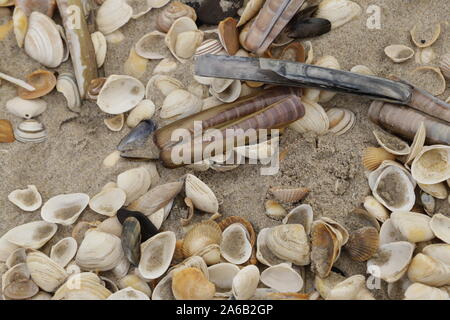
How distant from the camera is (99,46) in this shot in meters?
2.85

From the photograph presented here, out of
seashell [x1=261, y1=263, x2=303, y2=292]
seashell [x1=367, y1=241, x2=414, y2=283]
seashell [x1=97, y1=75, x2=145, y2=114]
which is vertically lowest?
seashell [x1=261, y1=263, x2=303, y2=292]

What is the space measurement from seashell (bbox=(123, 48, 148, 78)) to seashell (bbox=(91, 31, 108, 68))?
131mm

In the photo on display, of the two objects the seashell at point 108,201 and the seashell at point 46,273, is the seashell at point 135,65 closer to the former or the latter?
the seashell at point 108,201

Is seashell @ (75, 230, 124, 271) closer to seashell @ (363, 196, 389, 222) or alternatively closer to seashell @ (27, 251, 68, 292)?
seashell @ (27, 251, 68, 292)

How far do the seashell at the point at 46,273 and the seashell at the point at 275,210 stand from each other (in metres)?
0.93

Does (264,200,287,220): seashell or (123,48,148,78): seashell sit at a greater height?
(123,48,148,78): seashell

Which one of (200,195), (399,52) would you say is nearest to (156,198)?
(200,195)

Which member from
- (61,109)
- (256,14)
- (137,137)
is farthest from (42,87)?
(256,14)

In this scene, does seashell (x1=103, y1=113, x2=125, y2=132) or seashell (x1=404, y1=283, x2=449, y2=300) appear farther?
seashell (x1=103, y1=113, x2=125, y2=132)

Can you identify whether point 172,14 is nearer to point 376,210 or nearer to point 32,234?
point 32,234

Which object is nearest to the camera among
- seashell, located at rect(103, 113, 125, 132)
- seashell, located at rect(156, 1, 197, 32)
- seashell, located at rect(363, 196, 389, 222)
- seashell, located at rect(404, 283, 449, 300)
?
seashell, located at rect(404, 283, 449, 300)

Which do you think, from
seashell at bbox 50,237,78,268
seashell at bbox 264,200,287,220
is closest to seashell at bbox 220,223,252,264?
seashell at bbox 264,200,287,220

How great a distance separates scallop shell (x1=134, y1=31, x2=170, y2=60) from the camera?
285 centimetres

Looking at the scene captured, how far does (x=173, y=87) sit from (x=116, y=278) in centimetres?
98
